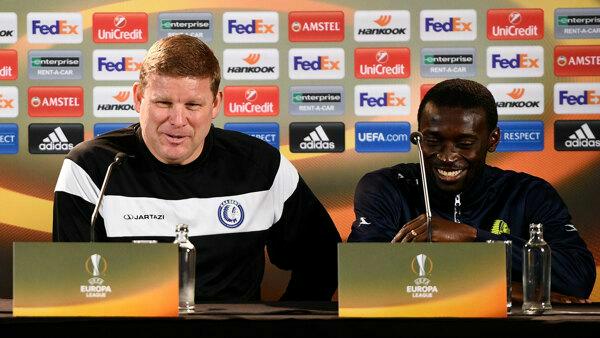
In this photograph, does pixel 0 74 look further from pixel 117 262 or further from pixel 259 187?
pixel 117 262

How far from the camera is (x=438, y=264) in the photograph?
2014mm

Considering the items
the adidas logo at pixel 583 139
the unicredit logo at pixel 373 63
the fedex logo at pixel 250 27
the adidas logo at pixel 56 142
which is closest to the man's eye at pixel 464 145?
the unicredit logo at pixel 373 63

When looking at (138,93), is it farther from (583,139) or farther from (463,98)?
(583,139)

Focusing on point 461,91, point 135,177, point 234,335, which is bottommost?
point 234,335

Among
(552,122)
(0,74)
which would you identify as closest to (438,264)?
(552,122)

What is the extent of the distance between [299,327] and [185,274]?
1.31ft

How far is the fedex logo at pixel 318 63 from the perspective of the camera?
4195 mm

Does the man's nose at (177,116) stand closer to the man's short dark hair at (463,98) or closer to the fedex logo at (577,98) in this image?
the man's short dark hair at (463,98)

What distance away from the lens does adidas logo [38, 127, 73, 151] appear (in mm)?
4176

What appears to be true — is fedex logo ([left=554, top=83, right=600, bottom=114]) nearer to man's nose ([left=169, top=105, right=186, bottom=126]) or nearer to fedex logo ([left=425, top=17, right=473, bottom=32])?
fedex logo ([left=425, top=17, right=473, bottom=32])

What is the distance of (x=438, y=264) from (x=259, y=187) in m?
1.17

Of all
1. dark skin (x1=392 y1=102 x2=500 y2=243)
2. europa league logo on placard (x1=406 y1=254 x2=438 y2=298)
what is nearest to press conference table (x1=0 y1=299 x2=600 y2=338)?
europa league logo on placard (x1=406 y1=254 x2=438 y2=298)

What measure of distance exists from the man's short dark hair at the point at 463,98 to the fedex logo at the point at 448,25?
95 centimetres

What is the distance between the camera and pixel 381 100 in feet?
13.8
